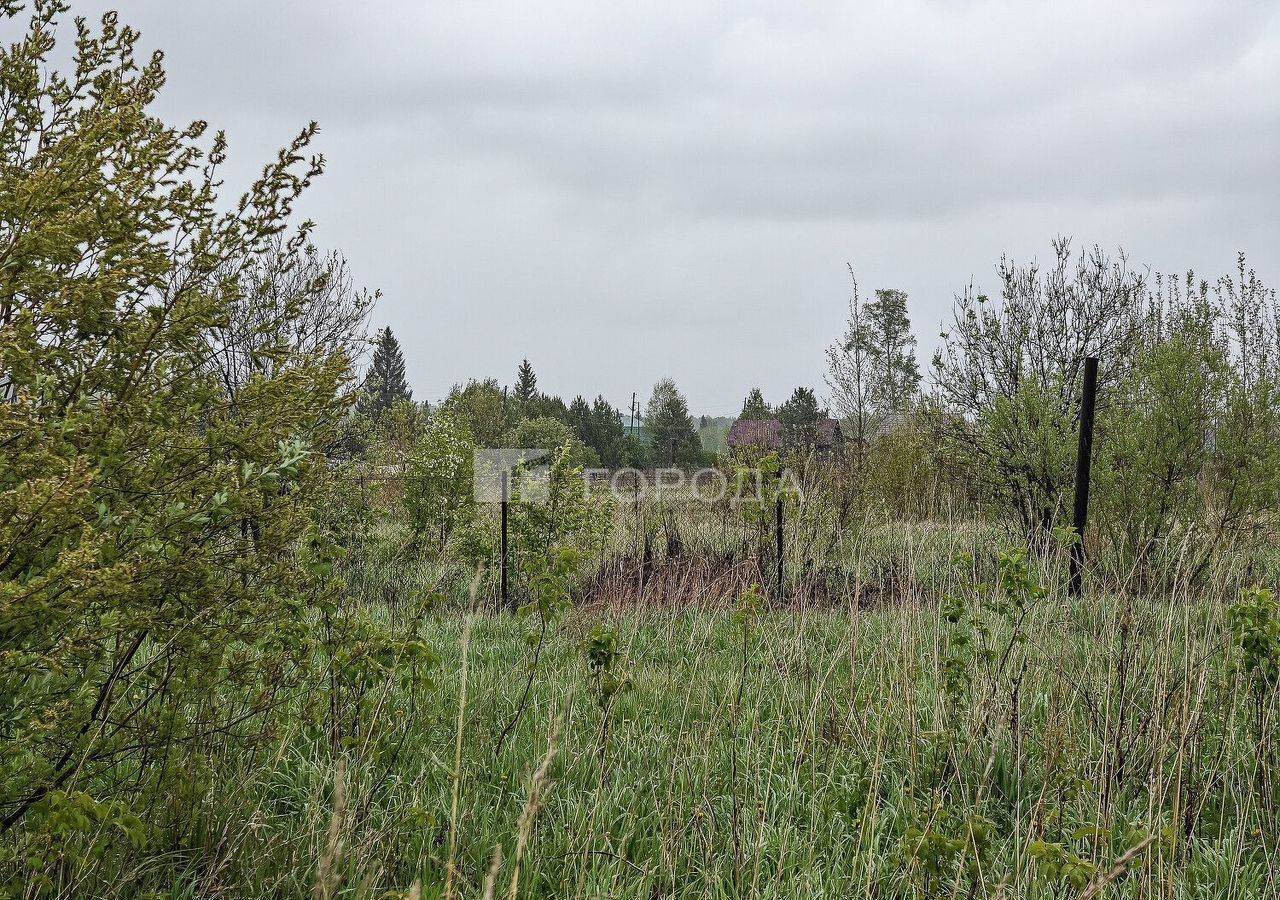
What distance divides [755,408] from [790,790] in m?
32.5

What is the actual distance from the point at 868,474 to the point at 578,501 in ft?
18.0

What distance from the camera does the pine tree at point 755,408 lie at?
35.0m

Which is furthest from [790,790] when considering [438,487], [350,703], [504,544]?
[438,487]

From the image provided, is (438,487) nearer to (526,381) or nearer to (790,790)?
(790,790)

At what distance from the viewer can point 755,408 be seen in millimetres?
35406

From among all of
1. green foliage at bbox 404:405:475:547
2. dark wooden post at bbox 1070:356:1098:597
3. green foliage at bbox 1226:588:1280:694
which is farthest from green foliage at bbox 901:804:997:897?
green foliage at bbox 404:405:475:547

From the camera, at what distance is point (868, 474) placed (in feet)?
41.3

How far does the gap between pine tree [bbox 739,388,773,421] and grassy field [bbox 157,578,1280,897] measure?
30.3 m

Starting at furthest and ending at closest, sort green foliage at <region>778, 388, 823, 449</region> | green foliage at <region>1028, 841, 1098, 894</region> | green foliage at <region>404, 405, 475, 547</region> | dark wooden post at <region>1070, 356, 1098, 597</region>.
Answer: green foliage at <region>778, 388, 823, 449</region> < green foliage at <region>404, 405, 475, 547</region> < dark wooden post at <region>1070, 356, 1098, 597</region> < green foliage at <region>1028, 841, 1098, 894</region>

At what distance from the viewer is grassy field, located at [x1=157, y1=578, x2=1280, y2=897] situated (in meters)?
2.61

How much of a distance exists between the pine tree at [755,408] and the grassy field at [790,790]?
30311 mm

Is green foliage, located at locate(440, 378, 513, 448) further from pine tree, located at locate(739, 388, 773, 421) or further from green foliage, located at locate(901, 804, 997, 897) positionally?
green foliage, located at locate(901, 804, 997, 897)

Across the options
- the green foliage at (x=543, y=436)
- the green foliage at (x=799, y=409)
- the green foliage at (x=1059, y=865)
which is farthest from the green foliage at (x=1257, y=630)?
the green foliage at (x=799, y=409)

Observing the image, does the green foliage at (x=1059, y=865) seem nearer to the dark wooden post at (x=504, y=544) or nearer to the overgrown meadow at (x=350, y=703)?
the overgrown meadow at (x=350, y=703)
